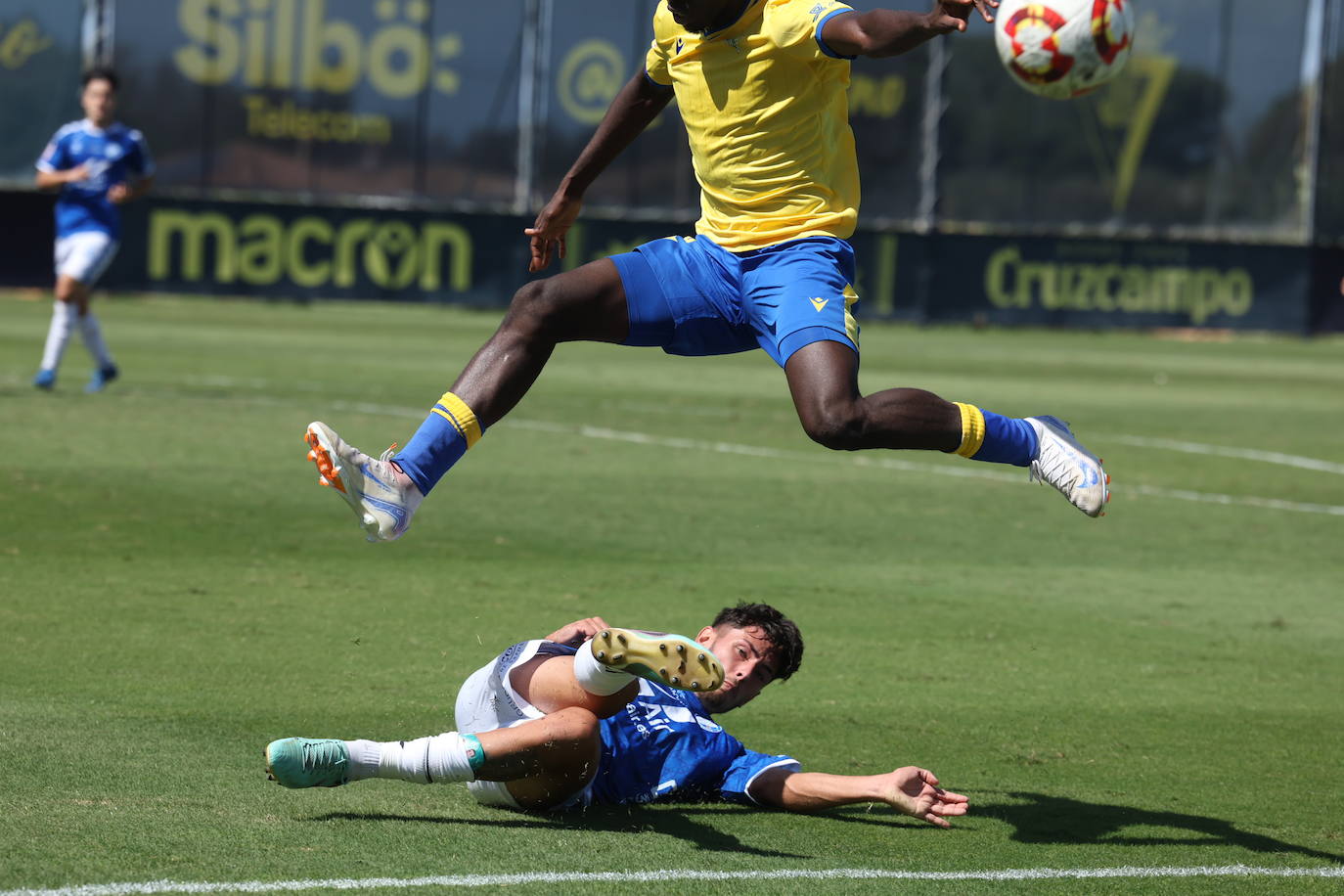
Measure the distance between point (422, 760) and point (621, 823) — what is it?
59 centimetres

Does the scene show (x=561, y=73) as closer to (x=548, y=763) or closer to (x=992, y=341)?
(x=992, y=341)

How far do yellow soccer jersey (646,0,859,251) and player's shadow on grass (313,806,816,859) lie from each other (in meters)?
2.15

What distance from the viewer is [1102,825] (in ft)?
17.5

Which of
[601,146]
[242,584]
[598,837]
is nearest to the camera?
[598,837]

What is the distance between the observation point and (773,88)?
633 cm

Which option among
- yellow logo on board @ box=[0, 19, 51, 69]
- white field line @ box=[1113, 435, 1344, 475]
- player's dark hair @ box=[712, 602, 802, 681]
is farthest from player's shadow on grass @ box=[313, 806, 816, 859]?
yellow logo on board @ box=[0, 19, 51, 69]

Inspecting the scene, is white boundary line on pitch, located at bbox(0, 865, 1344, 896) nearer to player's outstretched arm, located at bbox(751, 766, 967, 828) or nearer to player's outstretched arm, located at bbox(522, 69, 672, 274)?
player's outstretched arm, located at bbox(751, 766, 967, 828)

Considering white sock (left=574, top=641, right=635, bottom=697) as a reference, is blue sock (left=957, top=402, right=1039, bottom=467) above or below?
above

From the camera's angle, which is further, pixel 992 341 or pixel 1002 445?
pixel 992 341

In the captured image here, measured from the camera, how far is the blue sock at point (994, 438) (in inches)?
243

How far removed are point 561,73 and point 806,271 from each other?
27429 millimetres

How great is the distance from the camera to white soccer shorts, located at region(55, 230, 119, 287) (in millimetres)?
15273

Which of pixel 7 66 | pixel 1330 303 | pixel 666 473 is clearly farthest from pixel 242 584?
pixel 1330 303

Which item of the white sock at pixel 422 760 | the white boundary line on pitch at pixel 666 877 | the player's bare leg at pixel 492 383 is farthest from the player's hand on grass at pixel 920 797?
the player's bare leg at pixel 492 383
